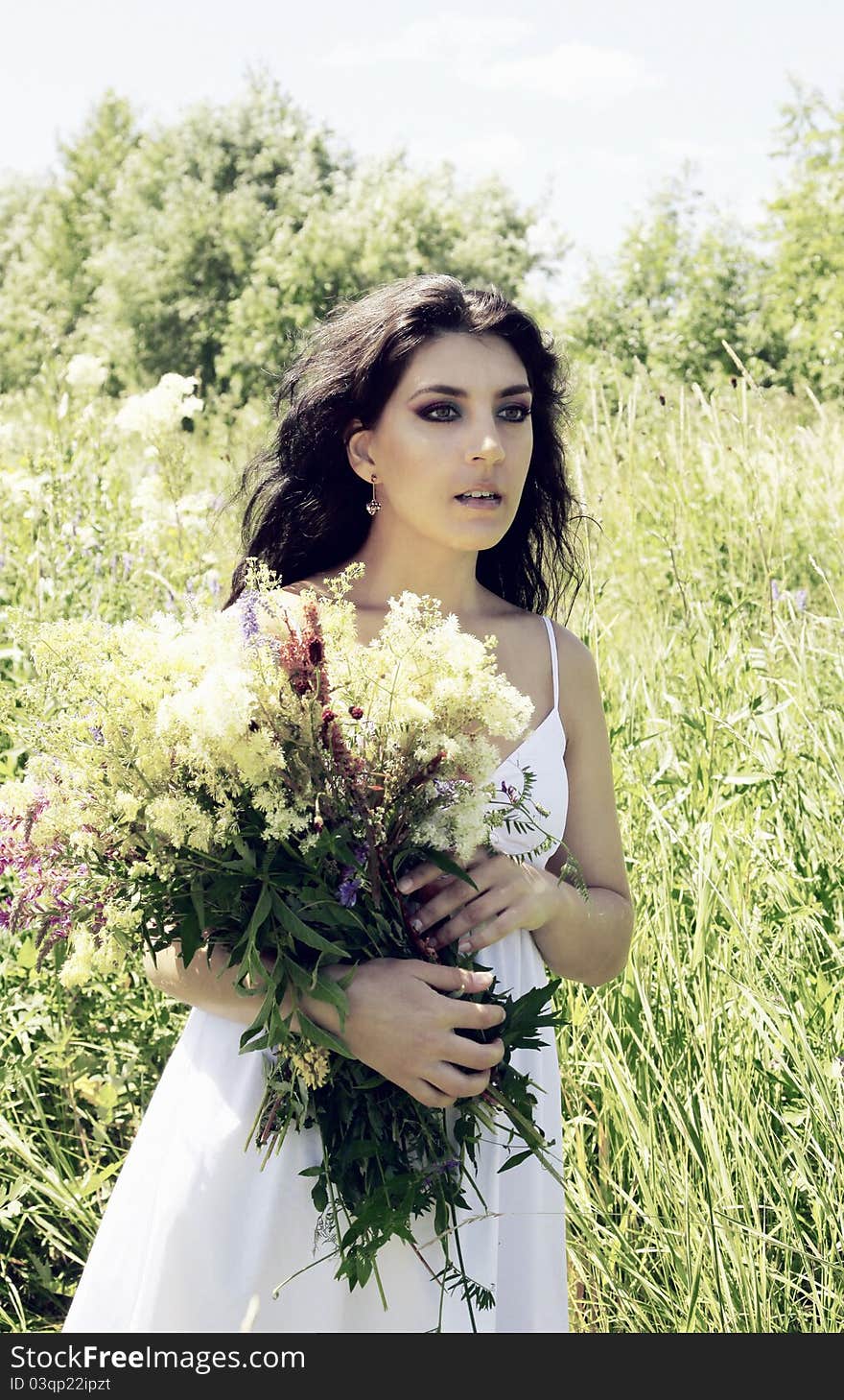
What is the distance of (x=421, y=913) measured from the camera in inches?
58.9

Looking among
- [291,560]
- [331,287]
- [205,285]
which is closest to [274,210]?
[205,285]

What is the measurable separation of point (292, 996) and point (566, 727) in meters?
0.77

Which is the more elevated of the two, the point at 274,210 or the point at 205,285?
the point at 274,210

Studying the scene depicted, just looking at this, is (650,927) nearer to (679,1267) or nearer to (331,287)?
(679,1267)

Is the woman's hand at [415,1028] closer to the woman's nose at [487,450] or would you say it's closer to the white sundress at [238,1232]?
the white sundress at [238,1232]

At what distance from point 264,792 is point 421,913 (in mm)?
318

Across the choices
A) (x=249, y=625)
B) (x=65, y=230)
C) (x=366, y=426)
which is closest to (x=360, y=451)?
(x=366, y=426)

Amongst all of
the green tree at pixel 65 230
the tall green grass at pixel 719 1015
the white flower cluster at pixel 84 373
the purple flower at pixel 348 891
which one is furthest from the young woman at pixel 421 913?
the green tree at pixel 65 230

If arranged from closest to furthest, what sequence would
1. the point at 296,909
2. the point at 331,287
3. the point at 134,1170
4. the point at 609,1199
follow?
the point at 296,909, the point at 134,1170, the point at 609,1199, the point at 331,287

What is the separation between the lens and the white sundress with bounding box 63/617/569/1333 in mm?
1670

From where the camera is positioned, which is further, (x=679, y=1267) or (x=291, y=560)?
(x=291, y=560)

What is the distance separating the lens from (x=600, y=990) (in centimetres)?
254
